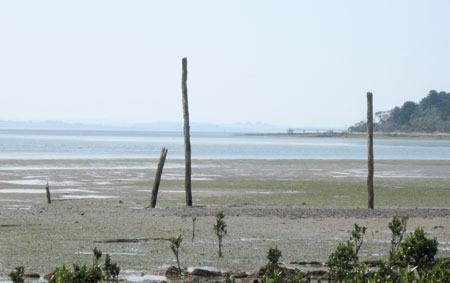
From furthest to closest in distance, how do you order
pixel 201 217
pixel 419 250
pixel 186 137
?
pixel 186 137 < pixel 201 217 < pixel 419 250

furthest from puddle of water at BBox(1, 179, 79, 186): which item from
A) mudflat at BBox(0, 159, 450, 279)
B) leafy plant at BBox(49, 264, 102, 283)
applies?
leafy plant at BBox(49, 264, 102, 283)

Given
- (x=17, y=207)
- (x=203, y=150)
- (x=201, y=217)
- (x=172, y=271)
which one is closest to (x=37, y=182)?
(x=17, y=207)

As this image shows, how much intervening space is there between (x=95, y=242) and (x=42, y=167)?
103ft

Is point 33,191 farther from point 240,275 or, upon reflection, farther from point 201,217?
point 240,275

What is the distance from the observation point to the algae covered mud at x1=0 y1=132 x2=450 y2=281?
44.3 feet

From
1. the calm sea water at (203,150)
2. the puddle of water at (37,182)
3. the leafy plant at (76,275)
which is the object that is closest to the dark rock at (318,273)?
the leafy plant at (76,275)

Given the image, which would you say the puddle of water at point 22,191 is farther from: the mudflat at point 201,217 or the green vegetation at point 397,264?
the green vegetation at point 397,264

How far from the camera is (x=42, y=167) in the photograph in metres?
45.0

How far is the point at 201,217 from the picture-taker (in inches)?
777

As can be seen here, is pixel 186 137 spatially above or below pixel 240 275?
above

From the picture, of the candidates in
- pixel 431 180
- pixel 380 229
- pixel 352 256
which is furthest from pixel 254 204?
pixel 431 180

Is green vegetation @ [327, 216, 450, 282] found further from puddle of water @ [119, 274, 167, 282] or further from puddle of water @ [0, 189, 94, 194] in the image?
puddle of water @ [0, 189, 94, 194]

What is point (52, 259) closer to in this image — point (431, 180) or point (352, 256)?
point (352, 256)

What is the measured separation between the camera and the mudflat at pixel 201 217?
44.4 ft
